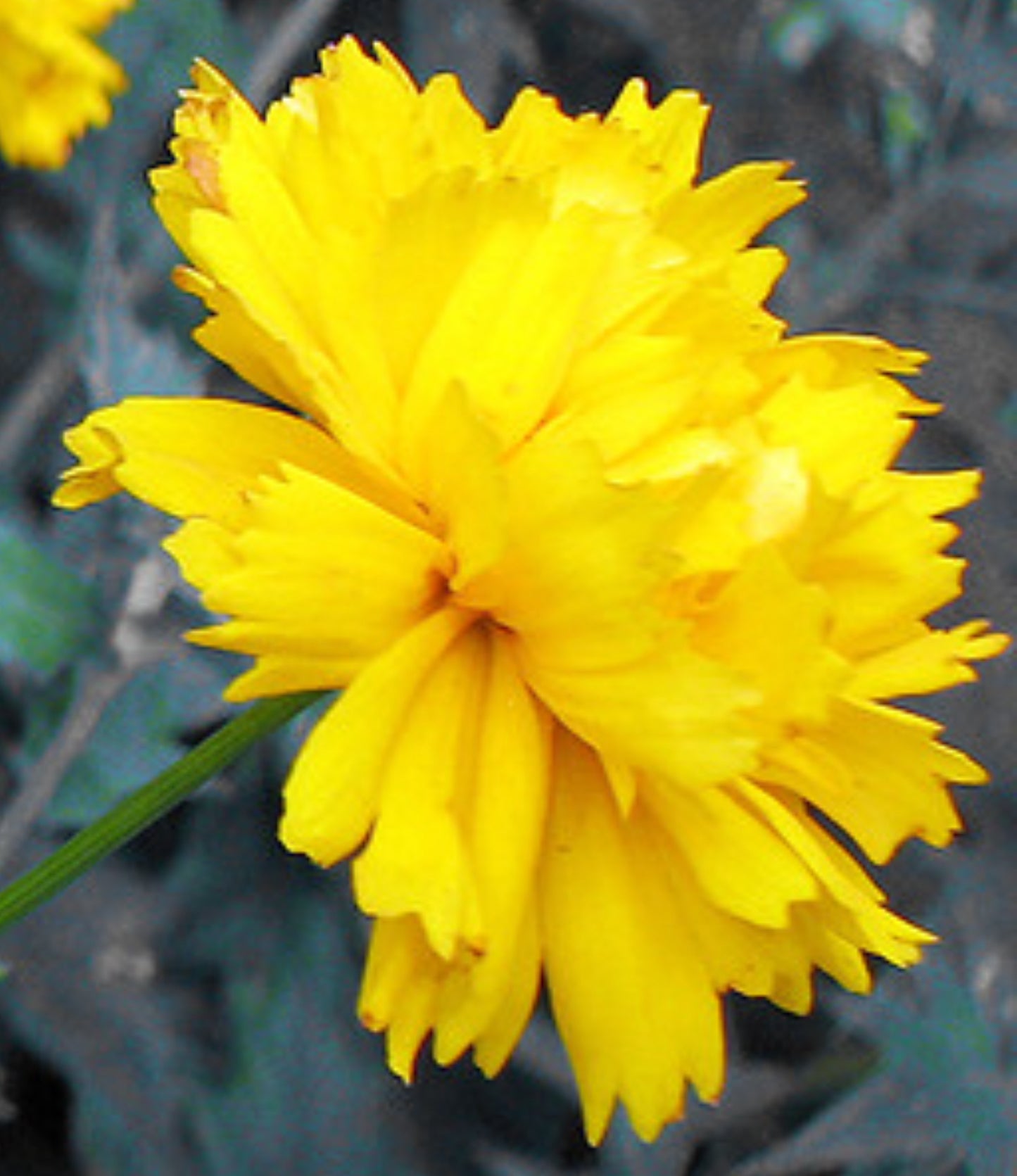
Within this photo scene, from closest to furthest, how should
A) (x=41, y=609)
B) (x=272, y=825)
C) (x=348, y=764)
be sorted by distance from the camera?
1. (x=348, y=764)
2. (x=41, y=609)
3. (x=272, y=825)

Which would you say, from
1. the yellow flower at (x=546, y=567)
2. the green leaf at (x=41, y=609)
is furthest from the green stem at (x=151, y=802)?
the green leaf at (x=41, y=609)

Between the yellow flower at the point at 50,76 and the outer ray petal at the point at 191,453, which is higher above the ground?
the outer ray petal at the point at 191,453

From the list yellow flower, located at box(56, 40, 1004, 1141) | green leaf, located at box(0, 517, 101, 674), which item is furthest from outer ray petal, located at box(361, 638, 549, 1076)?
green leaf, located at box(0, 517, 101, 674)

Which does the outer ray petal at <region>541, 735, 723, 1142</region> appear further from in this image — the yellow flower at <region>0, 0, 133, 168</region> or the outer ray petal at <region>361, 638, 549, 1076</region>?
the yellow flower at <region>0, 0, 133, 168</region>

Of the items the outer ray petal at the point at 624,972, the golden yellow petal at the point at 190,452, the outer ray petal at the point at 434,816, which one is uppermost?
the golden yellow petal at the point at 190,452

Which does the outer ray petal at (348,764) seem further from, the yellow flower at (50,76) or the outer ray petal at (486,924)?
the yellow flower at (50,76)

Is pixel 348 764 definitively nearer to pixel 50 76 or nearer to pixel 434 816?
pixel 434 816

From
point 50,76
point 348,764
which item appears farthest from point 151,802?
point 50,76
